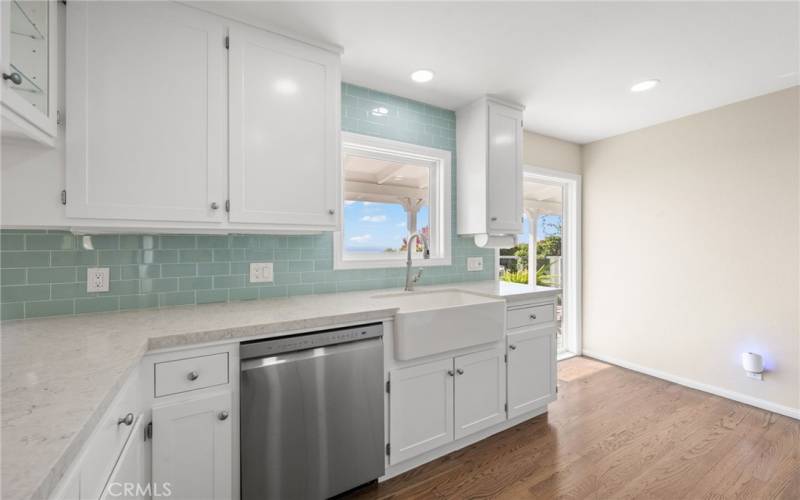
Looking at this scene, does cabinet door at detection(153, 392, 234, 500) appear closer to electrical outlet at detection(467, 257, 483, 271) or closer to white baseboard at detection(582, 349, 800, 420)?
electrical outlet at detection(467, 257, 483, 271)

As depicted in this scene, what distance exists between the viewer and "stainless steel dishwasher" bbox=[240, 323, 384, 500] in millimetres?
1476

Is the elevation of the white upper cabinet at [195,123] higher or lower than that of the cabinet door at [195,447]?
higher

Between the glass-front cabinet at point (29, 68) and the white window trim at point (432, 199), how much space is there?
1450 mm

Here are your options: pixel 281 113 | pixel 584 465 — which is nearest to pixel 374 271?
pixel 281 113

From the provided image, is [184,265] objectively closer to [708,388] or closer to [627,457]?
[627,457]

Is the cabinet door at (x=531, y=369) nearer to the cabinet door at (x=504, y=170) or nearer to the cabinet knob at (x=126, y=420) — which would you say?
the cabinet door at (x=504, y=170)

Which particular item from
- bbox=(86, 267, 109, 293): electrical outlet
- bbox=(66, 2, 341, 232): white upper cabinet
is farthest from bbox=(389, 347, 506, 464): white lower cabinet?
bbox=(86, 267, 109, 293): electrical outlet

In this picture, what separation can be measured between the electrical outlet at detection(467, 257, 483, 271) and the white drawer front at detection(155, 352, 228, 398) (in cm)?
213

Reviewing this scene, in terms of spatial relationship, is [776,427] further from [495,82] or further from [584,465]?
[495,82]

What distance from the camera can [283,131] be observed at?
1869 mm

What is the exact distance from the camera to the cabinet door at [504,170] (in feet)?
9.03

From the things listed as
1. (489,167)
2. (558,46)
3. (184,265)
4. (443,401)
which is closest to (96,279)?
(184,265)

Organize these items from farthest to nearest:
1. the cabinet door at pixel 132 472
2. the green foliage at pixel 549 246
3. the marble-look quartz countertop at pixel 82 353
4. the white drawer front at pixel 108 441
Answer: the green foliage at pixel 549 246, the cabinet door at pixel 132 472, the white drawer front at pixel 108 441, the marble-look quartz countertop at pixel 82 353

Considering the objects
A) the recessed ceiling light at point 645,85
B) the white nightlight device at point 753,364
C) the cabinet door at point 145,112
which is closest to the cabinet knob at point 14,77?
the cabinet door at point 145,112
